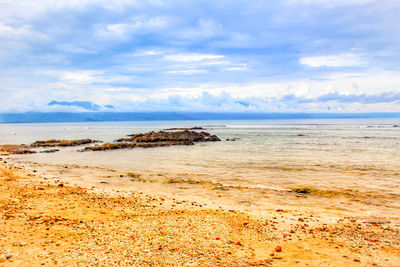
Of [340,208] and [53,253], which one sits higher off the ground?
[53,253]

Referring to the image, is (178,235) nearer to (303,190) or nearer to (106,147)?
(303,190)

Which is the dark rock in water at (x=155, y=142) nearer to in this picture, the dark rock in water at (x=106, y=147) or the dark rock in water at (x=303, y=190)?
the dark rock in water at (x=106, y=147)

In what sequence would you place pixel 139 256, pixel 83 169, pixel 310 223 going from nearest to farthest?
pixel 139 256 → pixel 310 223 → pixel 83 169

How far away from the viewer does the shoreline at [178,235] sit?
7914mm

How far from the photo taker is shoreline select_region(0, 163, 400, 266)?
312 inches

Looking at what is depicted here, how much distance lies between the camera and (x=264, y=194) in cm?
1659

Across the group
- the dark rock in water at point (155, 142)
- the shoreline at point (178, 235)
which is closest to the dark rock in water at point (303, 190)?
the shoreline at point (178, 235)

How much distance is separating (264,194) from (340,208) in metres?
4.22

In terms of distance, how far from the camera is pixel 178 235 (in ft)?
31.2

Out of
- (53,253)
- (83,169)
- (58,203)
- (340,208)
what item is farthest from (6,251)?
(83,169)

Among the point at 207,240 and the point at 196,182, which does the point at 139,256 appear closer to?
the point at 207,240

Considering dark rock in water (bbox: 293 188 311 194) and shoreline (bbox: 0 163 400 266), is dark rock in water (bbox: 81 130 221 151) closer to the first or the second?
shoreline (bbox: 0 163 400 266)

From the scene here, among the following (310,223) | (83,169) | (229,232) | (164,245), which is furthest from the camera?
(83,169)

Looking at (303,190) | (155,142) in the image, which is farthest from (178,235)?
(155,142)
